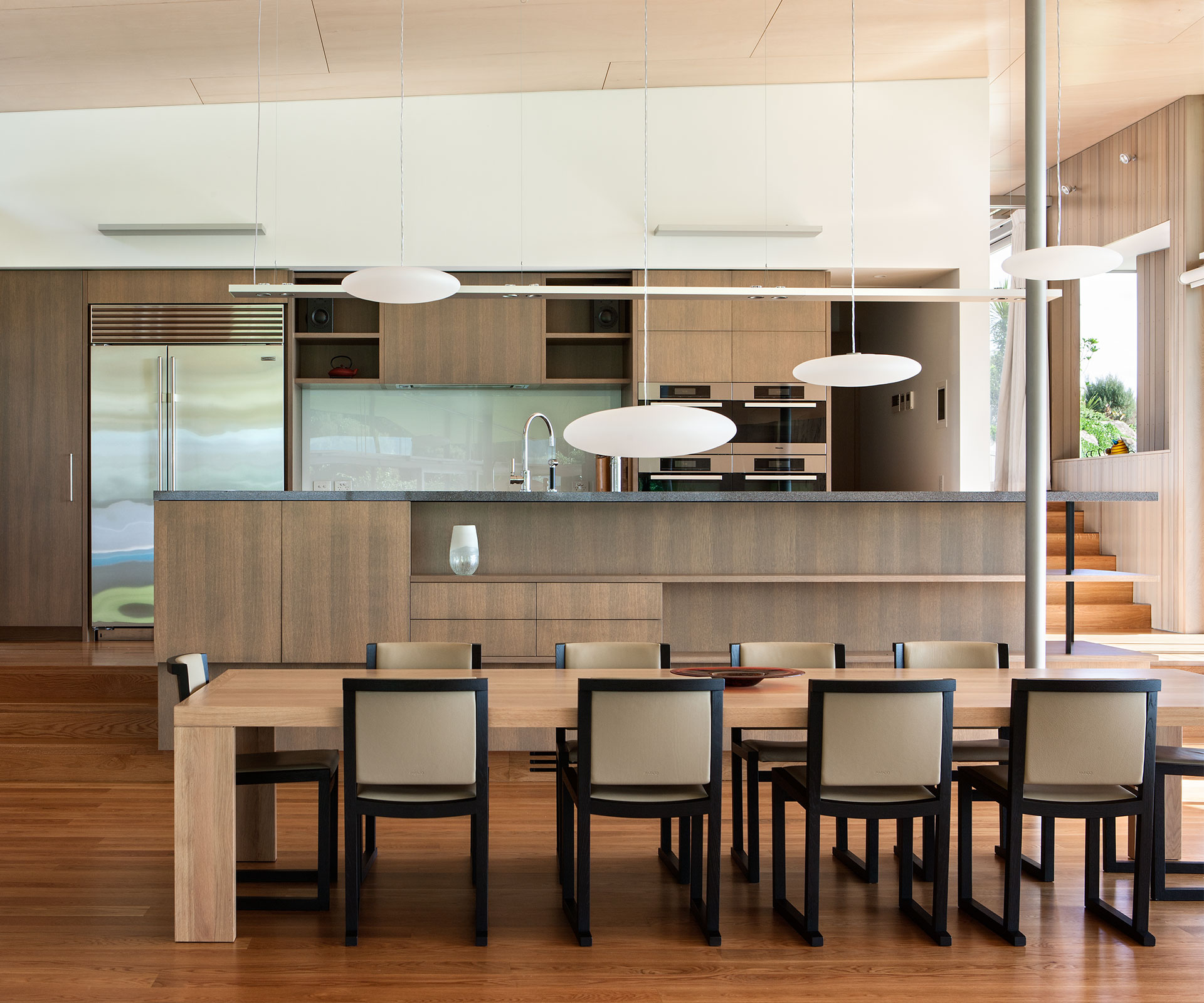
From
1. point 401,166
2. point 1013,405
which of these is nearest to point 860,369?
point 401,166

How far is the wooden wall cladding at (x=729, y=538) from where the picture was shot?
4.91 metres

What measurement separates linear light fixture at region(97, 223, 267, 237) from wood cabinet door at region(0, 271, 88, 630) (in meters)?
0.42

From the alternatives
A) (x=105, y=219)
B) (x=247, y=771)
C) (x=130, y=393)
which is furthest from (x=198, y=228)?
(x=247, y=771)

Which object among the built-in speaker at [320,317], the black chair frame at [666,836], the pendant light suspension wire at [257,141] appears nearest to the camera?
the black chair frame at [666,836]

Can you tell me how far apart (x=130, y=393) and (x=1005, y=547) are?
5.20 metres

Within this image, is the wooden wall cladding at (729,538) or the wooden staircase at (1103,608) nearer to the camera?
the wooden wall cladding at (729,538)

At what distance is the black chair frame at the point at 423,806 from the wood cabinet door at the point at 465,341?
13.2ft

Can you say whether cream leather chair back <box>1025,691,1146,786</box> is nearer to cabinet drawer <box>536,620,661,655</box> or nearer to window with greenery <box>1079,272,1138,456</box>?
cabinet drawer <box>536,620,661,655</box>

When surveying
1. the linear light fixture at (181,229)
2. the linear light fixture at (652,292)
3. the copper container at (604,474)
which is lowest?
the copper container at (604,474)

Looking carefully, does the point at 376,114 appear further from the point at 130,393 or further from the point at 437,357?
the point at 130,393

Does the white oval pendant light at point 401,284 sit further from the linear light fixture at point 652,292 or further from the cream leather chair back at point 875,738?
the cream leather chair back at point 875,738

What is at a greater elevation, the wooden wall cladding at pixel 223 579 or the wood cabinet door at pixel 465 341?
the wood cabinet door at pixel 465 341

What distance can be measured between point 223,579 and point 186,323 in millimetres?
2399

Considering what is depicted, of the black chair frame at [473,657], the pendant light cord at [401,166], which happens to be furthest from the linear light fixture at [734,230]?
the black chair frame at [473,657]
